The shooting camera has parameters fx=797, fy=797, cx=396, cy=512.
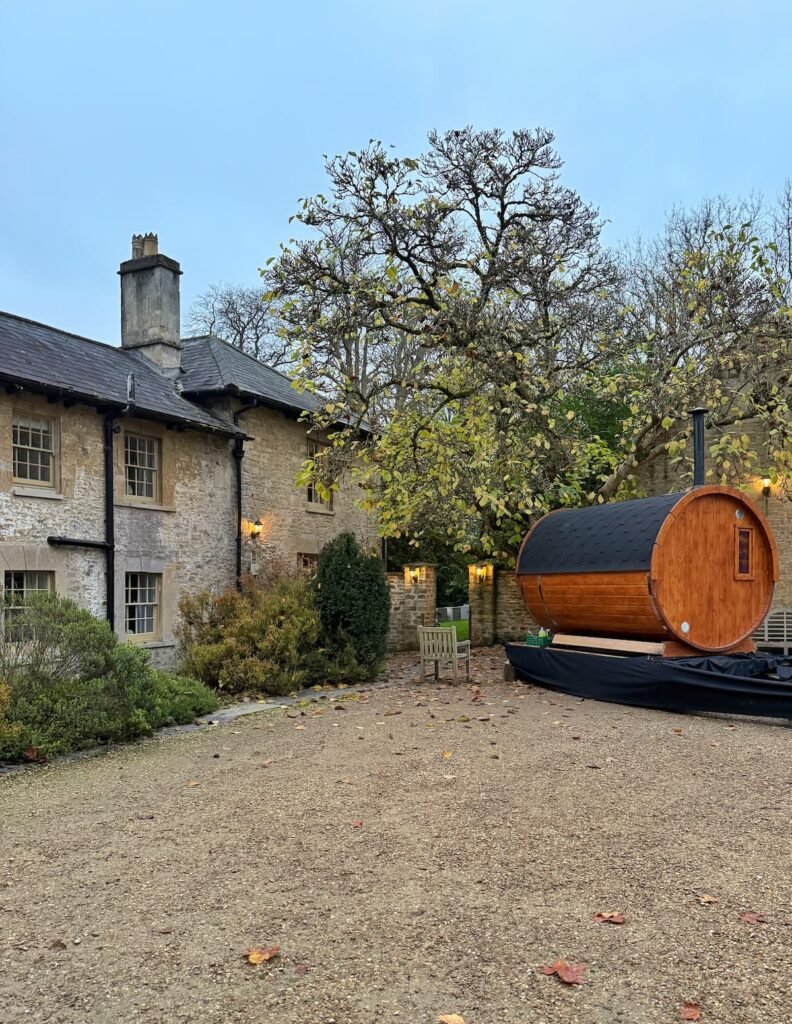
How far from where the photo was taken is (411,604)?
19453 mm

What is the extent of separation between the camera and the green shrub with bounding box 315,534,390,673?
42.9ft

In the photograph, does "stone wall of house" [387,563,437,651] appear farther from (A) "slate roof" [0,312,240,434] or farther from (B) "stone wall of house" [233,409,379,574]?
(A) "slate roof" [0,312,240,434]

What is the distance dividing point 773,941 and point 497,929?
1.26m

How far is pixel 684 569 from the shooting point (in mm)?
10766

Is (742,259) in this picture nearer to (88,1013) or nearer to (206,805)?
(206,805)

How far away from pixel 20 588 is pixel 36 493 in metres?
1.45

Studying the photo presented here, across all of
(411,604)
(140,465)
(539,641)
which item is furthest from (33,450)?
(411,604)

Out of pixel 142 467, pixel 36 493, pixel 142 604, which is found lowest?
pixel 142 604

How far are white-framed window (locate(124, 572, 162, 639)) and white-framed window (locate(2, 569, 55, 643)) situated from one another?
1714mm

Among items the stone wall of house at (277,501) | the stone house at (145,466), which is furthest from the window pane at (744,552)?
the stone house at (145,466)

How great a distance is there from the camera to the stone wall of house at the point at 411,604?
63.6ft

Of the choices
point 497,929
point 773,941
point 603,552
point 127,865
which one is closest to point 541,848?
point 497,929

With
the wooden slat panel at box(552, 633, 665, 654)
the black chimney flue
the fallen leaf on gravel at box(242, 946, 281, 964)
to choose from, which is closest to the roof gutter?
the wooden slat panel at box(552, 633, 665, 654)

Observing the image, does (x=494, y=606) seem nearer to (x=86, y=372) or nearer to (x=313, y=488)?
(x=313, y=488)
